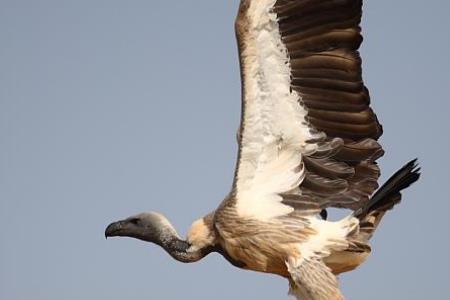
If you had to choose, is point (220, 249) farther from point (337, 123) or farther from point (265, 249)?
point (337, 123)

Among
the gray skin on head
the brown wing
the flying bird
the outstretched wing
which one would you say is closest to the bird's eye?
the gray skin on head

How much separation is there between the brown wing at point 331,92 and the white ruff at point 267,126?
12cm

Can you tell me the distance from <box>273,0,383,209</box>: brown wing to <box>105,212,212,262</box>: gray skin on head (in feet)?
4.25

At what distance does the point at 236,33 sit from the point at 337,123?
1530 mm

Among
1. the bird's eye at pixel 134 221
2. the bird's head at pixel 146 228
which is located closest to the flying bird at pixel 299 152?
the bird's head at pixel 146 228

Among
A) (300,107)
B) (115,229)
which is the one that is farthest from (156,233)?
(300,107)

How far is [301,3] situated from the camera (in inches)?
524

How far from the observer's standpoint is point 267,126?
1332 cm

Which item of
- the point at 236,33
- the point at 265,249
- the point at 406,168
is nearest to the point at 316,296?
the point at 265,249

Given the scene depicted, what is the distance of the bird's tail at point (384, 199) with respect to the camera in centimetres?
1352

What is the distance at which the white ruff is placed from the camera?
13.1 m

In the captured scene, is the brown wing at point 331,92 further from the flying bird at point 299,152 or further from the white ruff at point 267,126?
the white ruff at point 267,126

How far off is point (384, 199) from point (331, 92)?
4.23 feet

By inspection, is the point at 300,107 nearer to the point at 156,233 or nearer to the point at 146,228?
the point at 156,233
